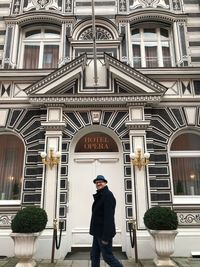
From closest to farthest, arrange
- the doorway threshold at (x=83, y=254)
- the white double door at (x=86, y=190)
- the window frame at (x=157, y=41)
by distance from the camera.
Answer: the doorway threshold at (x=83, y=254), the white double door at (x=86, y=190), the window frame at (x=157, y=41)

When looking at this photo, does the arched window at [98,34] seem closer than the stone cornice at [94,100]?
No

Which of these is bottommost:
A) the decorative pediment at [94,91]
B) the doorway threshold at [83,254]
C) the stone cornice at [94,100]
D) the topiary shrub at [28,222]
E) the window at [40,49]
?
the doorway threshold at [83,254]

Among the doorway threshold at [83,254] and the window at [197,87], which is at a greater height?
the window at [197,87]

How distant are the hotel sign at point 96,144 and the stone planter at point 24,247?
341 centimetres

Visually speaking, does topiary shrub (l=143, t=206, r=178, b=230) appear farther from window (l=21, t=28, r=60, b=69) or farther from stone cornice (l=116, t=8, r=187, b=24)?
stone cornice (l=116, t=8, r=187, b=24)

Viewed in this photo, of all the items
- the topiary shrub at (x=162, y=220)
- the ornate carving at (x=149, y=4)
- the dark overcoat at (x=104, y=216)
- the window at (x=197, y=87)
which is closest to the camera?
the dark overcoat at (x=104, y=216)

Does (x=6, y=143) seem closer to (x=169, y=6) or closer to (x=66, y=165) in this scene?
(x=66, y=165)

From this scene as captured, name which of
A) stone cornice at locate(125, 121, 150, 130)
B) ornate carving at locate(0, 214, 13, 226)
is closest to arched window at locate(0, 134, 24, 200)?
ornate carving at locate(0, 214, 13, 226)

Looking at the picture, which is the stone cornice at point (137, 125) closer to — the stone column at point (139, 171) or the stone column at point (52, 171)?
the stone column at point (139, 171)

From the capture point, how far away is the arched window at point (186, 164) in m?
9.21

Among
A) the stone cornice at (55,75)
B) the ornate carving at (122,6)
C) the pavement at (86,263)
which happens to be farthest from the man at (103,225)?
the ornate carving at (122,6)

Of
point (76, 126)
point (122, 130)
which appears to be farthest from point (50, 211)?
point (122, 130)

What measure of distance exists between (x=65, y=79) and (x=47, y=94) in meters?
0.78

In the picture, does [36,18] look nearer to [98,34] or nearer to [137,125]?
[98,34]
